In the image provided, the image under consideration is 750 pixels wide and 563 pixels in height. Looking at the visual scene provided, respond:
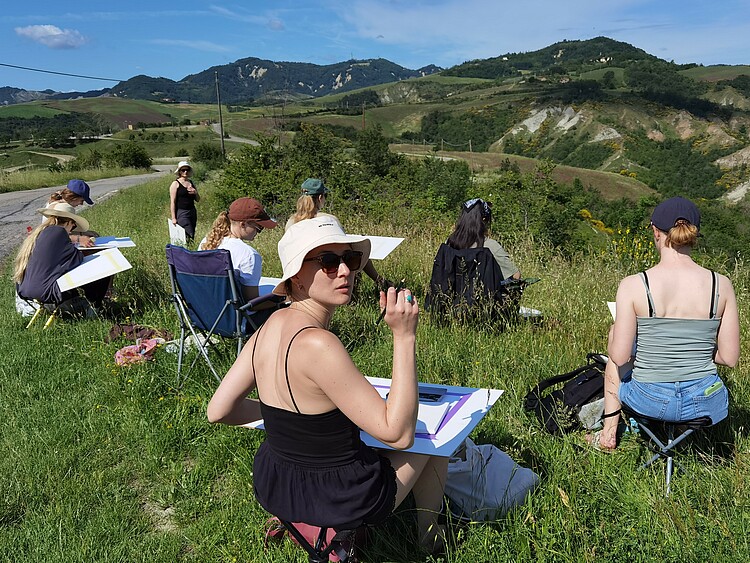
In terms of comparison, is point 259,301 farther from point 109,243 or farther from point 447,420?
point 109,243

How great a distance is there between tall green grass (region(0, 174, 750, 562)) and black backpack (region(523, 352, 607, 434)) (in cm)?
8

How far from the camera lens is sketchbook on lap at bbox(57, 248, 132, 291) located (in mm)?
4767

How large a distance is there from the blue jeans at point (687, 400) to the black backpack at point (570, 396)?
411mm

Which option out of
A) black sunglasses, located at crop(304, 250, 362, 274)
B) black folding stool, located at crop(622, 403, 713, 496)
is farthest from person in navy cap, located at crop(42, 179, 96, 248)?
black folding stool, located at crop(622, 403, 713, 496)

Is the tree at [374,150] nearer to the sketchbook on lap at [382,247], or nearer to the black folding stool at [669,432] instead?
the sketchbook on lap at [382,247]

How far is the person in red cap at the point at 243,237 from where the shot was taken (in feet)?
13.5

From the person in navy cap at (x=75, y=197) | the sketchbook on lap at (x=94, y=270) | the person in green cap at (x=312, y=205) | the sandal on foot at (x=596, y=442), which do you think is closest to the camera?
the sandal on foot at (x=596, y=442)

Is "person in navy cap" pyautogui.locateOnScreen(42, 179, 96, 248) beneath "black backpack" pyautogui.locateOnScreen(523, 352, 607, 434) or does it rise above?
above

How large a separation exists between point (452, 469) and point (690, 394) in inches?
44.5

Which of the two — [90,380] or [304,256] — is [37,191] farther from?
[304,256]

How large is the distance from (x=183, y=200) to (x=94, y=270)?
13.1 feet

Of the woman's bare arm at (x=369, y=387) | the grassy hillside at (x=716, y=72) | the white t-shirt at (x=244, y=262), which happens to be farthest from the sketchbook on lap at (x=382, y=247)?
the grassy hillside at (x=716, y=72)

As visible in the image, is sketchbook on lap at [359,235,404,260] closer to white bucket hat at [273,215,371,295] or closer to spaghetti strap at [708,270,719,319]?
spaghetti strap at [708,270,719,319]

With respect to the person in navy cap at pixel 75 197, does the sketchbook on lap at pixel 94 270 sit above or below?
below
